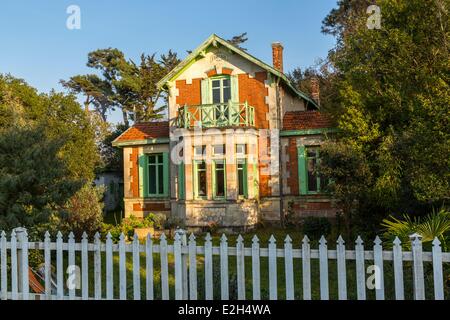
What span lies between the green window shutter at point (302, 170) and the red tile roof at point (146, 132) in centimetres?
586

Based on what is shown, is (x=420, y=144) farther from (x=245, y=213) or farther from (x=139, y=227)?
(x=139, y=227)

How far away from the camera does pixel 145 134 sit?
21.2 metres

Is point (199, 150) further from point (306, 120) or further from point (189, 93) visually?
point (306, 120)

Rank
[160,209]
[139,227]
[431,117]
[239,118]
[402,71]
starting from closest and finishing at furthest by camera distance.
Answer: [431,117]
[402,71]
[139,227]
[239,118]
[160,209]

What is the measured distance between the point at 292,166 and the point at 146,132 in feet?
22.6

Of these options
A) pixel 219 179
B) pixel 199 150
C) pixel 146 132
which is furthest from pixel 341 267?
pixel 146 132

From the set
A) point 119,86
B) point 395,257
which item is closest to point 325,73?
point 119,86

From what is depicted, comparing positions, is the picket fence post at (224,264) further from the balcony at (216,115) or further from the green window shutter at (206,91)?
the green window shutter at (206,91)

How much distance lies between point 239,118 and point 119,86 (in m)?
22.4

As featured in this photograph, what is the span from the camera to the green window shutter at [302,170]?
1886 cm

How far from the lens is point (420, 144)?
1043cm

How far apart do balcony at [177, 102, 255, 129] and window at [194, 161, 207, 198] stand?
155 centimetres
